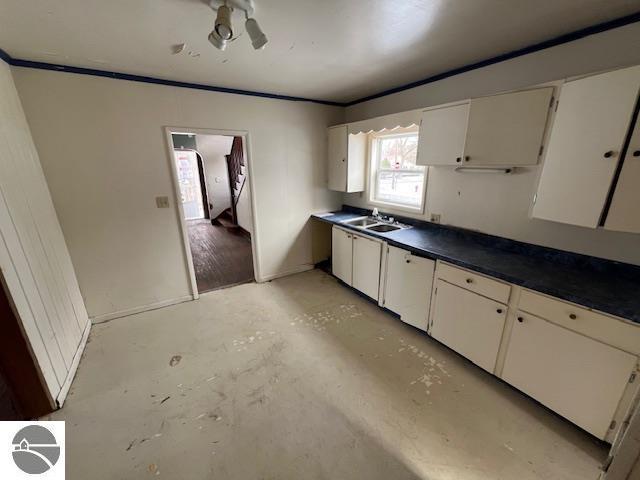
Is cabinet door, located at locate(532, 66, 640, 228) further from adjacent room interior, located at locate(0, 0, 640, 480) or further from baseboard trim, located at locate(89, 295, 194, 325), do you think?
baseboard trim, located at locate(89, 295, 194, 325)

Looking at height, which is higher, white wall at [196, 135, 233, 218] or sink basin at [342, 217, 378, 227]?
white wall at [196, 135, 233, 218]

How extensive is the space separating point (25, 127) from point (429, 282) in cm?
354

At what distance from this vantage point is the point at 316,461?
1.41m

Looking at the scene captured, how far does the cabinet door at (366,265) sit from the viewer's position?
272cm

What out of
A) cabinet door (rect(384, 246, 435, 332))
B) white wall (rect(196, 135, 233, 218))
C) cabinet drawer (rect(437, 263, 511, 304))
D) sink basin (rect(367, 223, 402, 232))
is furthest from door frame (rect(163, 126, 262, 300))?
white wall (rect(196, 135, 233, 218))

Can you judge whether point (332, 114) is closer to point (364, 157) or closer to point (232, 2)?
point (364, 157)

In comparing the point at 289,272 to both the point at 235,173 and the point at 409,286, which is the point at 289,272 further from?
the point at 235,173

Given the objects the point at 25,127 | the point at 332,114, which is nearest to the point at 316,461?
the point at 25,127

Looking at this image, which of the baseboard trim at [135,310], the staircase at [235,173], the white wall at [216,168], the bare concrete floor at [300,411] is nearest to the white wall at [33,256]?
the bare concrete floor at [300,411]

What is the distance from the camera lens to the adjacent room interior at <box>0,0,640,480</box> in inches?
54.9

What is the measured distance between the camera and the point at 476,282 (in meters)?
1.87

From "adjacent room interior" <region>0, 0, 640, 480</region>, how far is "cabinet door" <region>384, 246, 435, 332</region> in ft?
0.07

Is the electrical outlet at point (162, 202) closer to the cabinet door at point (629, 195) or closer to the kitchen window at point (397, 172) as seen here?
the kitchen window at point (397, 172)

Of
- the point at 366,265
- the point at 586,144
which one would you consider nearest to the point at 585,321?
the point at 586,144
